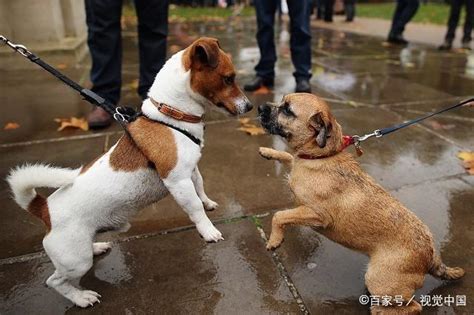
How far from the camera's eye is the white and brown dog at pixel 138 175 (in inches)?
87.6

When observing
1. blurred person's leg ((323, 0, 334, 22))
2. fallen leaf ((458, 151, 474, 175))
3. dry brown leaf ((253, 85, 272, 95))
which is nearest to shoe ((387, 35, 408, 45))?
dry brown leaf ((253, 85, 272, 95))

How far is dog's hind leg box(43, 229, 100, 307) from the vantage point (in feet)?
7.18

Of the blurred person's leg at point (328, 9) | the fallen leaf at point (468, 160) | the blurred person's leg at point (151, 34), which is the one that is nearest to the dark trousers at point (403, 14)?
the blurred person's leg at point (328, 9)

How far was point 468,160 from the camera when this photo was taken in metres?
3.82

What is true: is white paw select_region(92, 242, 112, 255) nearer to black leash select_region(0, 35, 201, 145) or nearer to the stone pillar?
black leash select_region(0, 35, 201, 145)

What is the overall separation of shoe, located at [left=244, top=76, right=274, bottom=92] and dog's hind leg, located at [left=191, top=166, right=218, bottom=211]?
3089 mm


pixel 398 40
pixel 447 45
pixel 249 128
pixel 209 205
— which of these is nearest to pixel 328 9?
pixel 398 40

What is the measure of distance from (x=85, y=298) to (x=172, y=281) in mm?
511

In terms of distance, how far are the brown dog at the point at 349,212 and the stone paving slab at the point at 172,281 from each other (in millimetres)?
297

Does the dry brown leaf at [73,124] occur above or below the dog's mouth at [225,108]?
below

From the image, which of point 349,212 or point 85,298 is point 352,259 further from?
point 85,298

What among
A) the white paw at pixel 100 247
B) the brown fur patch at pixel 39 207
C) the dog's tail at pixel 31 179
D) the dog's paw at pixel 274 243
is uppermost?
the dog's tail at pixel 31 179

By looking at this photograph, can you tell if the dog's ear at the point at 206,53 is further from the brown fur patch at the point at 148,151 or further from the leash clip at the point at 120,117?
the leash clip at the point at 120,117

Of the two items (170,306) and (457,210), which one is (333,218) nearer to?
(170,306)
